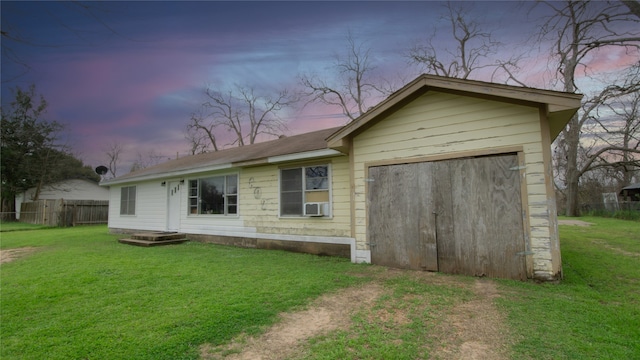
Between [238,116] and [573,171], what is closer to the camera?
[573,171]

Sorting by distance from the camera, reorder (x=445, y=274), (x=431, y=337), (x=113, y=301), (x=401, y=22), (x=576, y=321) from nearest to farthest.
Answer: (x=431, y=337)
(x=576, y=321)
(x=113, y=301)
(x=445, y=274)
(x=401, y=22)

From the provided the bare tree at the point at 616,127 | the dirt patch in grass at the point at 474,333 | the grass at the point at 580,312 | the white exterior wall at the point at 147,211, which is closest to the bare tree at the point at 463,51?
the bare tree at the point at 616,127

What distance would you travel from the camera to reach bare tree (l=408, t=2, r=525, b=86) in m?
21.3

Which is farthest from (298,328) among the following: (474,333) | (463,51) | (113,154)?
(113,154)

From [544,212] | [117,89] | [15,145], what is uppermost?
[15,145]

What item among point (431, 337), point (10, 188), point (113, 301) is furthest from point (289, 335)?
point (10, 188)

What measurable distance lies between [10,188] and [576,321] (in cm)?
3514

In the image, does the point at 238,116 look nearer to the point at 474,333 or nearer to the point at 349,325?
the point at 349,325

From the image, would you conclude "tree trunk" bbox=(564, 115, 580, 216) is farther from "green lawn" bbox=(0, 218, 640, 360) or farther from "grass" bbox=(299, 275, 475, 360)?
"grass" bbox=(299, 275, 475, 360)

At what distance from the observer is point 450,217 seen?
5.54 meters

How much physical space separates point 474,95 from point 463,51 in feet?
69.3

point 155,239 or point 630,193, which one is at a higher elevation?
point 630,193

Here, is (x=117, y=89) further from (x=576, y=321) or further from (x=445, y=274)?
(x=576, y=321)

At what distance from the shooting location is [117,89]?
16.8 feet
